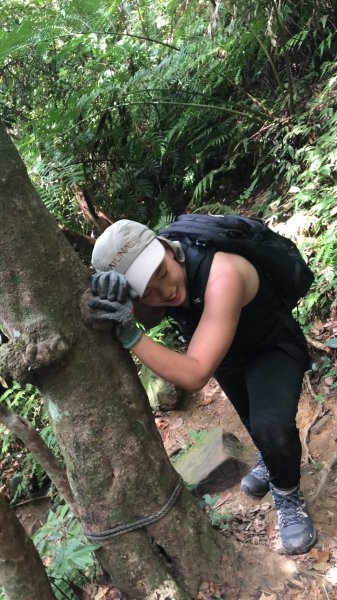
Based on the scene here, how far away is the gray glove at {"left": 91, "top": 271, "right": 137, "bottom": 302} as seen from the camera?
1.76 m

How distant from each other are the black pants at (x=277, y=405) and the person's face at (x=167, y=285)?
573 mm

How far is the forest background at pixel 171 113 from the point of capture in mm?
5156

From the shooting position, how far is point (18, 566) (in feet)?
6.08

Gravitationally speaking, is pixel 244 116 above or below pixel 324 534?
above

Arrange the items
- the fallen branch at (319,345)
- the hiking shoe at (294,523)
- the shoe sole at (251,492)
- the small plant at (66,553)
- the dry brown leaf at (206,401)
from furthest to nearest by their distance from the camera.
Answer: the dry brown leaf at (206,401) → the fallen branch at (319,345) → the shoe sole at (251,492) → the hiking shoe at (294,523) → the small plant at (66,553)

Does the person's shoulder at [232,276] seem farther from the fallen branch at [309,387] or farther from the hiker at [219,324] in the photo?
the fallen branch at [309,387]

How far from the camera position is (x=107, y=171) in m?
6.62

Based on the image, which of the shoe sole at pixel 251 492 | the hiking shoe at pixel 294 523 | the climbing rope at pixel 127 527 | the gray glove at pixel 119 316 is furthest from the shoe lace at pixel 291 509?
the gray glove at pixel 119 316

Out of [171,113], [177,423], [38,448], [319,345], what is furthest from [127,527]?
[171,113]

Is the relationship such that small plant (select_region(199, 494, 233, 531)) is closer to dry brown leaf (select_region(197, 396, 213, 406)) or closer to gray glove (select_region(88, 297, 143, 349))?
gray glove (select_region(88, 297, 143, 349))

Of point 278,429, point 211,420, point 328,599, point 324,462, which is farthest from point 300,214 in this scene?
point 328,599

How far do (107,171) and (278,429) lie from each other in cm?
518

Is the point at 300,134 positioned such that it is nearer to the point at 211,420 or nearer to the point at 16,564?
the point at 211,420

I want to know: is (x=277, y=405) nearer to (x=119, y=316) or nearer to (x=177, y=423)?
(x=119, y=316)
